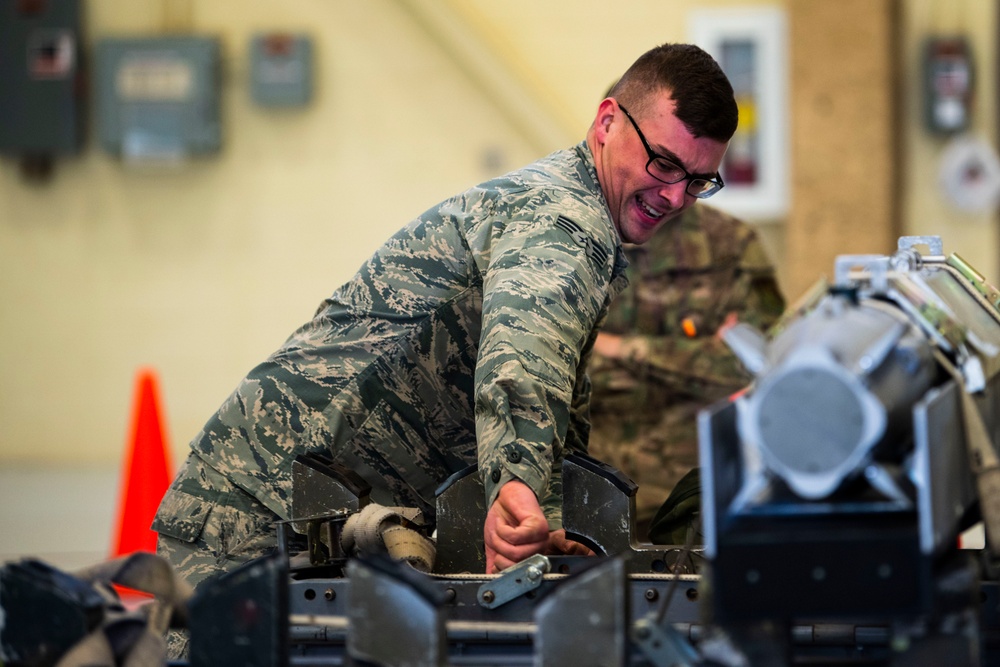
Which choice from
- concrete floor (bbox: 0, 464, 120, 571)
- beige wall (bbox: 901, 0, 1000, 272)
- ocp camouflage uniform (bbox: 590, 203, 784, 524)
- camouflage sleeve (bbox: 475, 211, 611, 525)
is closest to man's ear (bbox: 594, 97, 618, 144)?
camouflage sleeve (bbox: 475, 211, 611, 525)

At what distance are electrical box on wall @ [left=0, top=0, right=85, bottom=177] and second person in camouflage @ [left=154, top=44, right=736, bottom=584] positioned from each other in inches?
179

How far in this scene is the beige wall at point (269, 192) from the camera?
605 centimetres

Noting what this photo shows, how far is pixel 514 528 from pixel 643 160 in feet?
2.34

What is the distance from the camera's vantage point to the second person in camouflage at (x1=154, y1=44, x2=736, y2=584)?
77.3 inches

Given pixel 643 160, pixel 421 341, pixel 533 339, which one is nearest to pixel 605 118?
pixel 643 160

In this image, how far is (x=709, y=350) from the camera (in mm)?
3814

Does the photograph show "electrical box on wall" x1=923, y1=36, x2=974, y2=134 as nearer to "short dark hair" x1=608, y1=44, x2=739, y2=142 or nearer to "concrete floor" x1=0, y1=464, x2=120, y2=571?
"concrete floor" x1=0, y1=464, x2=120, y2=571

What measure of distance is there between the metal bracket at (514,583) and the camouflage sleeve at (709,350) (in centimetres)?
226

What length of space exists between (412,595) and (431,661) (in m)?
0.06

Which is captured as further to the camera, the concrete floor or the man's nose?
the concrete floor

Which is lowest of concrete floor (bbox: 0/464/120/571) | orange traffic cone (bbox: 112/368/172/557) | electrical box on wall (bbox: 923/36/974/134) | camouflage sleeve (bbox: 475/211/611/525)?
concrete floor (bbox: 0/464/120/571)

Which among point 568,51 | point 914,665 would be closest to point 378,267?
point 914,665

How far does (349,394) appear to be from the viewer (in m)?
1.99

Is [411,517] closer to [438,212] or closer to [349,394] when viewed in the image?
[349,394]
